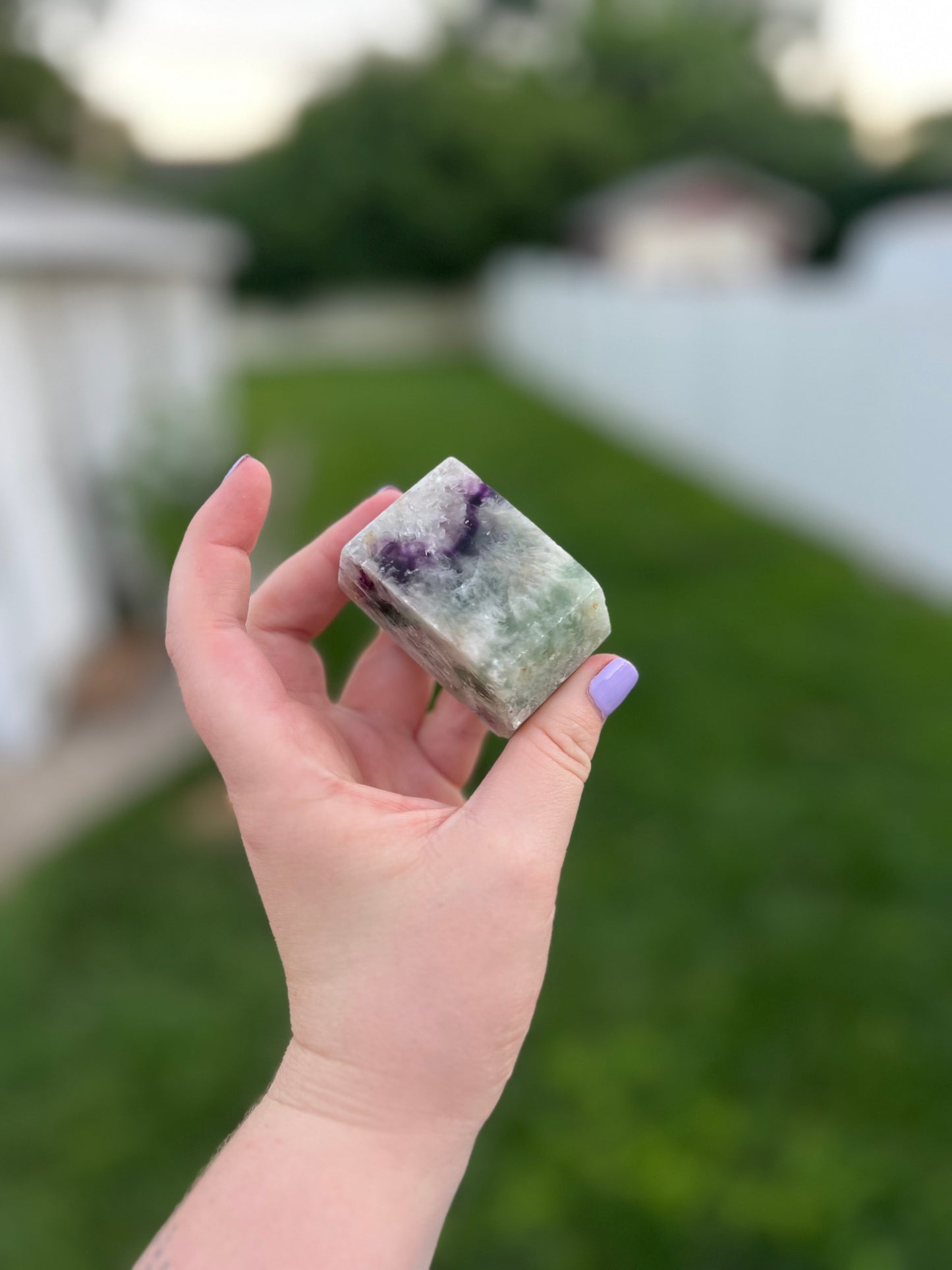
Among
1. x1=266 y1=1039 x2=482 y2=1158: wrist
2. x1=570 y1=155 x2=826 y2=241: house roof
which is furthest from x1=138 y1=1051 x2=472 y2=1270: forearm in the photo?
x1=570 y1=155 x2=826 y2=241: house roof

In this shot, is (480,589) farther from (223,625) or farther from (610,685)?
(223,625)

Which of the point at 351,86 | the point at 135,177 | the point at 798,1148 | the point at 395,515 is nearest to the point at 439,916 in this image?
the point at 395,515

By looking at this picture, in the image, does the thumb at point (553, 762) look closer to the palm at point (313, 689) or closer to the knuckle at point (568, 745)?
the knuckle at point (568, 745)

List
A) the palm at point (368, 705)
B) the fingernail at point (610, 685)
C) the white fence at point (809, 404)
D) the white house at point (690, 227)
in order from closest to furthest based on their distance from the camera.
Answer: the fingernail at point (610, 685)
the palm at point (368, 705)
the white fence at point (809, 404)
the white house at point (690, 227)

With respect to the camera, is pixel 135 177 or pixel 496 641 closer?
pixel 496 641

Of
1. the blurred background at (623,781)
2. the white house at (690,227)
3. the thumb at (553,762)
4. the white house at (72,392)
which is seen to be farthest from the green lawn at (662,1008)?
the white house at (690,227)

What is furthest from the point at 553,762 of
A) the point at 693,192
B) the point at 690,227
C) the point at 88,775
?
the point at 693,192

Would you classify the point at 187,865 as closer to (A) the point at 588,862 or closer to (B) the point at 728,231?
(A) the point at 588,862
